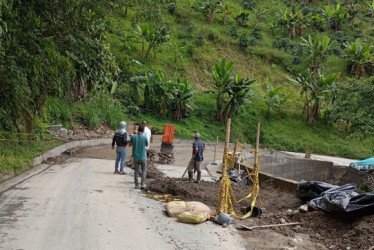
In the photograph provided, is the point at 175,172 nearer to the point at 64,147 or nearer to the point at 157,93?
the point at 64,147

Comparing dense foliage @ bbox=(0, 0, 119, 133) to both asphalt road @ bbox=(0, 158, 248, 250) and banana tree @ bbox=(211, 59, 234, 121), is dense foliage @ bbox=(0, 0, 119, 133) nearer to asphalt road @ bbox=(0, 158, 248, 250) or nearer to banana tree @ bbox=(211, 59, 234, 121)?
asphalt road @ bbox=(0, 158, 248, 250)

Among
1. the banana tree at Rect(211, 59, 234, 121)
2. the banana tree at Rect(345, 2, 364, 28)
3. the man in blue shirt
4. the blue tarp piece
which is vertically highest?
the banana tree at Rect(345, 2, 364, 28)

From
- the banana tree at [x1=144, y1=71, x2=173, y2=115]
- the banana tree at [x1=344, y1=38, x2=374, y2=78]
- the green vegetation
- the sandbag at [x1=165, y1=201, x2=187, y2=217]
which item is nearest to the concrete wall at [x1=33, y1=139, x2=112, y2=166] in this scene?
the green vegetation

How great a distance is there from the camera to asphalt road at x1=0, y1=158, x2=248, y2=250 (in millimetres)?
6470

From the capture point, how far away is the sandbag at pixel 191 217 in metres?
7.94

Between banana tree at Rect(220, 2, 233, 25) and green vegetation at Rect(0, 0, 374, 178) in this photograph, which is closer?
green vegetation at Rect(0, 0, 374, 178)

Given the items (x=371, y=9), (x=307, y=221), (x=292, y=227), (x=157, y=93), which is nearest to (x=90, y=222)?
(x=292, y=227)

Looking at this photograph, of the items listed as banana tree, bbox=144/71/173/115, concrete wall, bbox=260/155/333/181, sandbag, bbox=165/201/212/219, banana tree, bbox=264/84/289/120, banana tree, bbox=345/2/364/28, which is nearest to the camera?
sandbag, bbox=165/201/212/219

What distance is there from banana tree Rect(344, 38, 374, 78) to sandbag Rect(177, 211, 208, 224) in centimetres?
3389

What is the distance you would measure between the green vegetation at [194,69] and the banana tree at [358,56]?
171 mm

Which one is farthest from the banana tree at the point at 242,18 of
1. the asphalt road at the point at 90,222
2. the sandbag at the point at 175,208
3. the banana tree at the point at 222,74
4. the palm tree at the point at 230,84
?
the sandbag at the point at 175,208

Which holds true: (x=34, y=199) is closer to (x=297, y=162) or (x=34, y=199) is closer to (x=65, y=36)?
(x=65, y=36)

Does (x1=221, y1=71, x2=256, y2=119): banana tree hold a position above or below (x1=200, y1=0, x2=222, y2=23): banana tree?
below

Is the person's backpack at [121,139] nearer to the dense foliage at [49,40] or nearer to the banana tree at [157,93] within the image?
the dense foliage at [49,40]
